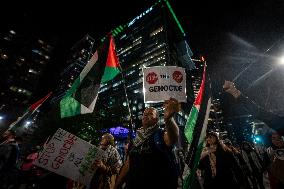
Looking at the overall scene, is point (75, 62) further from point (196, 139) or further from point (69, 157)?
point (196, 139)

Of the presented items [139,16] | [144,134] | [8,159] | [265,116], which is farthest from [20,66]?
[265,116]

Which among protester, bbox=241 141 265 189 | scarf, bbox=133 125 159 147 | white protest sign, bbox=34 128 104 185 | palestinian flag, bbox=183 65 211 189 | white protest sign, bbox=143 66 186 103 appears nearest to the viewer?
scarf, bbox=133 125 159 147

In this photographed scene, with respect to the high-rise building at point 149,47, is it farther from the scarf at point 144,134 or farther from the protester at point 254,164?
the scarf at point 144,134

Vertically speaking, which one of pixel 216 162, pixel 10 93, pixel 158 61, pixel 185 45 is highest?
pixel 185 45

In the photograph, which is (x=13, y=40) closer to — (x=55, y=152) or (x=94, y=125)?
(x=94, y=125)

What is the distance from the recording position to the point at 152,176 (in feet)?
9.68

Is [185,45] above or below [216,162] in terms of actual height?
above

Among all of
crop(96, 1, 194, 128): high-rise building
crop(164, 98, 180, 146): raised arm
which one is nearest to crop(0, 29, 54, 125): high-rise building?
crop(96, 1, 194, 128): high-rise building

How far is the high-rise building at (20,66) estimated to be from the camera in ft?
264

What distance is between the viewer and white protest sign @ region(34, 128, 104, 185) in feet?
16.9

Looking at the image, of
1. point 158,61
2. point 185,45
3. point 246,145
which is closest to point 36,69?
point 158,61

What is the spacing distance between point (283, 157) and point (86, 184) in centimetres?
448

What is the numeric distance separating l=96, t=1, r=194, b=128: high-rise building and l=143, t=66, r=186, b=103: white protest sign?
6634 cm

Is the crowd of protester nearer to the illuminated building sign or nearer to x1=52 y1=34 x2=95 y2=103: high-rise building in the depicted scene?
the illuminated building sign
